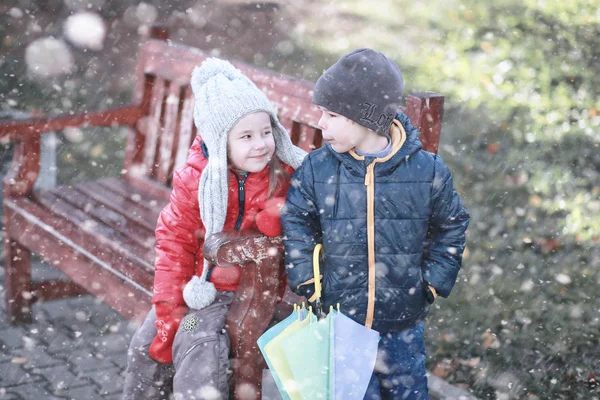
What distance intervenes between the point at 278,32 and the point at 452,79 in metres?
3.76

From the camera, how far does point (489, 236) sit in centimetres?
566

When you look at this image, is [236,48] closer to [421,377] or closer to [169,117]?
[169,117]

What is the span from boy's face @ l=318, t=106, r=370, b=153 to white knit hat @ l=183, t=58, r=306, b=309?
0.91 feet

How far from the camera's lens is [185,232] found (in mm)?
3066

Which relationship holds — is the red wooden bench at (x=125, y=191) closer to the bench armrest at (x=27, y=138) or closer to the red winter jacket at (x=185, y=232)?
the bench armrest at (x=27, y=138)

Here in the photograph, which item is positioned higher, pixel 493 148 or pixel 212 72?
pixel 212 72

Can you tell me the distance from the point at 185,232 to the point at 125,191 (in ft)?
6.41

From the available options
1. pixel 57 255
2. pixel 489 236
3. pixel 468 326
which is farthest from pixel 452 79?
pixel 57 255

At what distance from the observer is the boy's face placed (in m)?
2.89

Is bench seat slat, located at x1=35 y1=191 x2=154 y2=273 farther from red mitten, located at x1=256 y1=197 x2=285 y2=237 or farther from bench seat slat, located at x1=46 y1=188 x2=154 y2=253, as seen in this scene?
red mitten, located at x1=256 y1=197 x2=285 y2=237

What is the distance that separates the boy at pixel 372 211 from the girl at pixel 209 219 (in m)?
0.19

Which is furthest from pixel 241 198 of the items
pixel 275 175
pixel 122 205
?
pixel 122 205

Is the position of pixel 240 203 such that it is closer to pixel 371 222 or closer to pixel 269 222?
pixel 269 222

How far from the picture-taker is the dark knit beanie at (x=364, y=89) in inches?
111
